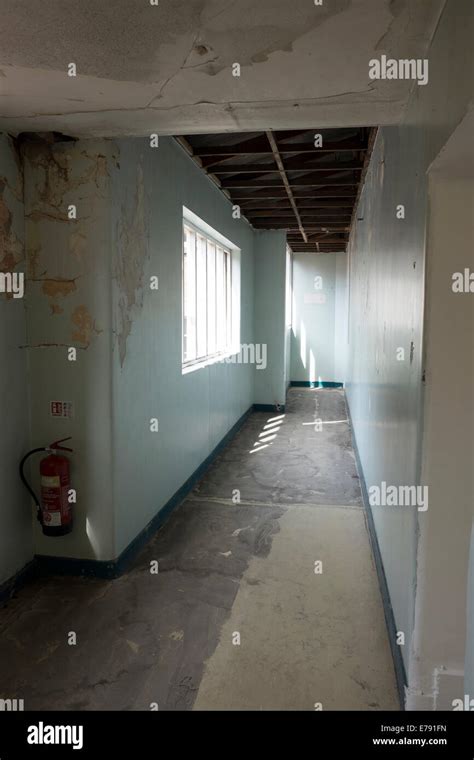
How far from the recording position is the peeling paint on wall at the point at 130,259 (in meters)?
3.20

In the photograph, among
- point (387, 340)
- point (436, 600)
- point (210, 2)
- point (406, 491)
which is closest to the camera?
point (210, 2)

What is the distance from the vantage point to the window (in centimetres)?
508

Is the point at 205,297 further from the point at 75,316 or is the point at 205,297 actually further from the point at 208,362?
the point at 75,316

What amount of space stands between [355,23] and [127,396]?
227 cm

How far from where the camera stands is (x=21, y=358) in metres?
3.13

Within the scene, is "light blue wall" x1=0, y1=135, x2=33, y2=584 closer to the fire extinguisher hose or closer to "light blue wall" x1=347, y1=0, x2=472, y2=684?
the fire extinguisher hose

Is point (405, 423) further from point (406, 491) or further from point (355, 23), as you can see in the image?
point (355, 23)

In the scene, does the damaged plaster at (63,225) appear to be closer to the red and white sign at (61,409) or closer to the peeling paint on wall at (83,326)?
the peeling paint on wall at (83,326)

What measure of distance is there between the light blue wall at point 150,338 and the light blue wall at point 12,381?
1.76 ft

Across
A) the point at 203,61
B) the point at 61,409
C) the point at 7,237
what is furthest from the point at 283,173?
the point at 61,409

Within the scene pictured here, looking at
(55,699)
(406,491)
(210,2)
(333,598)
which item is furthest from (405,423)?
(55,699)

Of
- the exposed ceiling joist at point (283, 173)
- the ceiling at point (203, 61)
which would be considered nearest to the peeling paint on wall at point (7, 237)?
the ceiling at point (203, 61)

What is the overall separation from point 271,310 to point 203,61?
6.45m

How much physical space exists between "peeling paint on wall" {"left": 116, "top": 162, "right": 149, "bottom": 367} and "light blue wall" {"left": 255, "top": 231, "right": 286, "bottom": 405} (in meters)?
5.00
